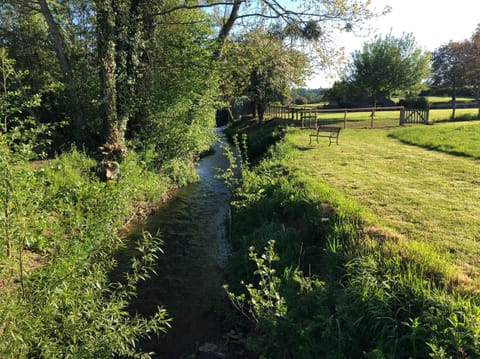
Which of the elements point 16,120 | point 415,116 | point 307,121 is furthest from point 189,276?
point 415,116

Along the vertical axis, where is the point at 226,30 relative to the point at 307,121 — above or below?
above

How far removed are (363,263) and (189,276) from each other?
13.2 feet

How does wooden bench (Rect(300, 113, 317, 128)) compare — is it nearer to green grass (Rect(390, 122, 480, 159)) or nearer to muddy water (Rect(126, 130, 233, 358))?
green grass (Rect(390, 122, 480, 159))

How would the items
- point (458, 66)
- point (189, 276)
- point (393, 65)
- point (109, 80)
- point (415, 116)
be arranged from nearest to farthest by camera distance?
point (189, 276)
point (109, 80)
point (415, 116)
point (393, 65)
point (458, 66)

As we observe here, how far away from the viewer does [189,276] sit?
22.9 ft

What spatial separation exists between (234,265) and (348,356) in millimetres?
3496

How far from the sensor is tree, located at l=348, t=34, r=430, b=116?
3362 cm

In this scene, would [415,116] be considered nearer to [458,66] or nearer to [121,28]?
[121,28]

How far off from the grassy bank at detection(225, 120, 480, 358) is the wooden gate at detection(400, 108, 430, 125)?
1384 cm

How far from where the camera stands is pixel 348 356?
11.3 feet

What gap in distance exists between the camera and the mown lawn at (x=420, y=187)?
173 inches

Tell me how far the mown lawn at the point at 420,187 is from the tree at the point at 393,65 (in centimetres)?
2201

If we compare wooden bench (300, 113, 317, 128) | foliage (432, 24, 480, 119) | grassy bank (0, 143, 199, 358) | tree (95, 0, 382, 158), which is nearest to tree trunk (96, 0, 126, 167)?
tree (95, 0, 382, 158)

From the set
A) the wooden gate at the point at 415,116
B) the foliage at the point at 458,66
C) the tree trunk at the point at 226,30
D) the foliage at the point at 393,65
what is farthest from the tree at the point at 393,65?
the tree trunk at the point at 226,30
